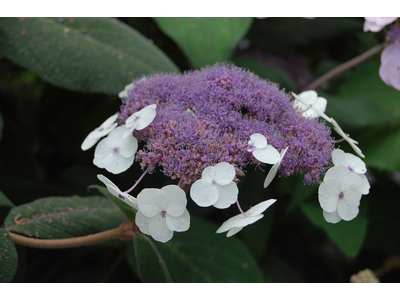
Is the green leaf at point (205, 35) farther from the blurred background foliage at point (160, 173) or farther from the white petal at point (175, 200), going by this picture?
the white petal at point (175, 200)

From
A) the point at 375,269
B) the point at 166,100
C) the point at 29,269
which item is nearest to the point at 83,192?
the point at 29,269

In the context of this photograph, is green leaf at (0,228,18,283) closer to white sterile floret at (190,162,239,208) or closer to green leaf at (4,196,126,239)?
green leaf at (4,196,126,239)

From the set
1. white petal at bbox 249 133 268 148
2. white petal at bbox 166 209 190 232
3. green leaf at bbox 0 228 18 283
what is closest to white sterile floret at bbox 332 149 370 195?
white petal at bbox 249 133 268 148

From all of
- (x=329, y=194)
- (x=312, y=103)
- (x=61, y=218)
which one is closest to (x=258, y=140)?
(x=329, y=194)

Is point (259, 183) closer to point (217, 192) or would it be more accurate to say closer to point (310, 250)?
point (310, 250)

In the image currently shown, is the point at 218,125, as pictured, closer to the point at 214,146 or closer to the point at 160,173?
the point at 214,146

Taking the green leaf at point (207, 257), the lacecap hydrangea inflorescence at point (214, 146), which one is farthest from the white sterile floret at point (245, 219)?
the green leaf at point (207, 257)

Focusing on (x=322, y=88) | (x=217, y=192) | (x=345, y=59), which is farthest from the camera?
(x=345, y=59)
